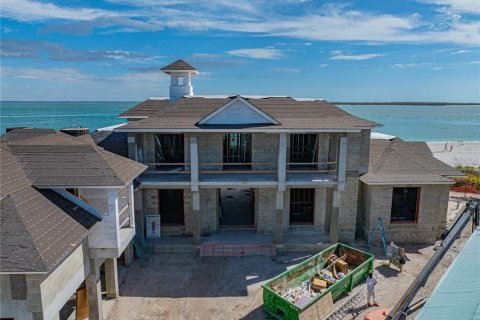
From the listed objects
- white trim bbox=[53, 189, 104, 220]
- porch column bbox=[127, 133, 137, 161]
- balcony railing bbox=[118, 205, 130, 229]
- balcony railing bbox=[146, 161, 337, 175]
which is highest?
porch column bbox=[127, 133, 137, 161]

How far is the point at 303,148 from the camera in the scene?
19.8m

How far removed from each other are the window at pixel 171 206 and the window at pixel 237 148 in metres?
3.38

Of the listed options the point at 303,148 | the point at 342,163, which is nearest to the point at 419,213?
the point at 342,163

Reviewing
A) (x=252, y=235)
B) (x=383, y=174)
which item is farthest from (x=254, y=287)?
(x=383, y=174)

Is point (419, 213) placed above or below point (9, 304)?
below

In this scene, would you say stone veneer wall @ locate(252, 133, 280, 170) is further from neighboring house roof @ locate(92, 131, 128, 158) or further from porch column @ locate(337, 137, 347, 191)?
neighboring house roof @ locate(92, 131, 128, 158)

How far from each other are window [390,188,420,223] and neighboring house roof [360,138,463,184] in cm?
129

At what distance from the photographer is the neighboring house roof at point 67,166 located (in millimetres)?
10273

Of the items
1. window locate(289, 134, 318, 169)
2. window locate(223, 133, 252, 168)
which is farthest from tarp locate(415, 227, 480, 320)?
window locate(223, 133, 252, 168)

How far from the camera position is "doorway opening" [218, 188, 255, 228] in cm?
2028

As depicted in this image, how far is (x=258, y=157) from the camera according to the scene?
18.8m

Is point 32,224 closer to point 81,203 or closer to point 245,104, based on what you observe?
point 81,203

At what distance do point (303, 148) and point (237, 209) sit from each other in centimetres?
628

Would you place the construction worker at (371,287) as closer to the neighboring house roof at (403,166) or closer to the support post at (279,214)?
the support post at (279,214)
